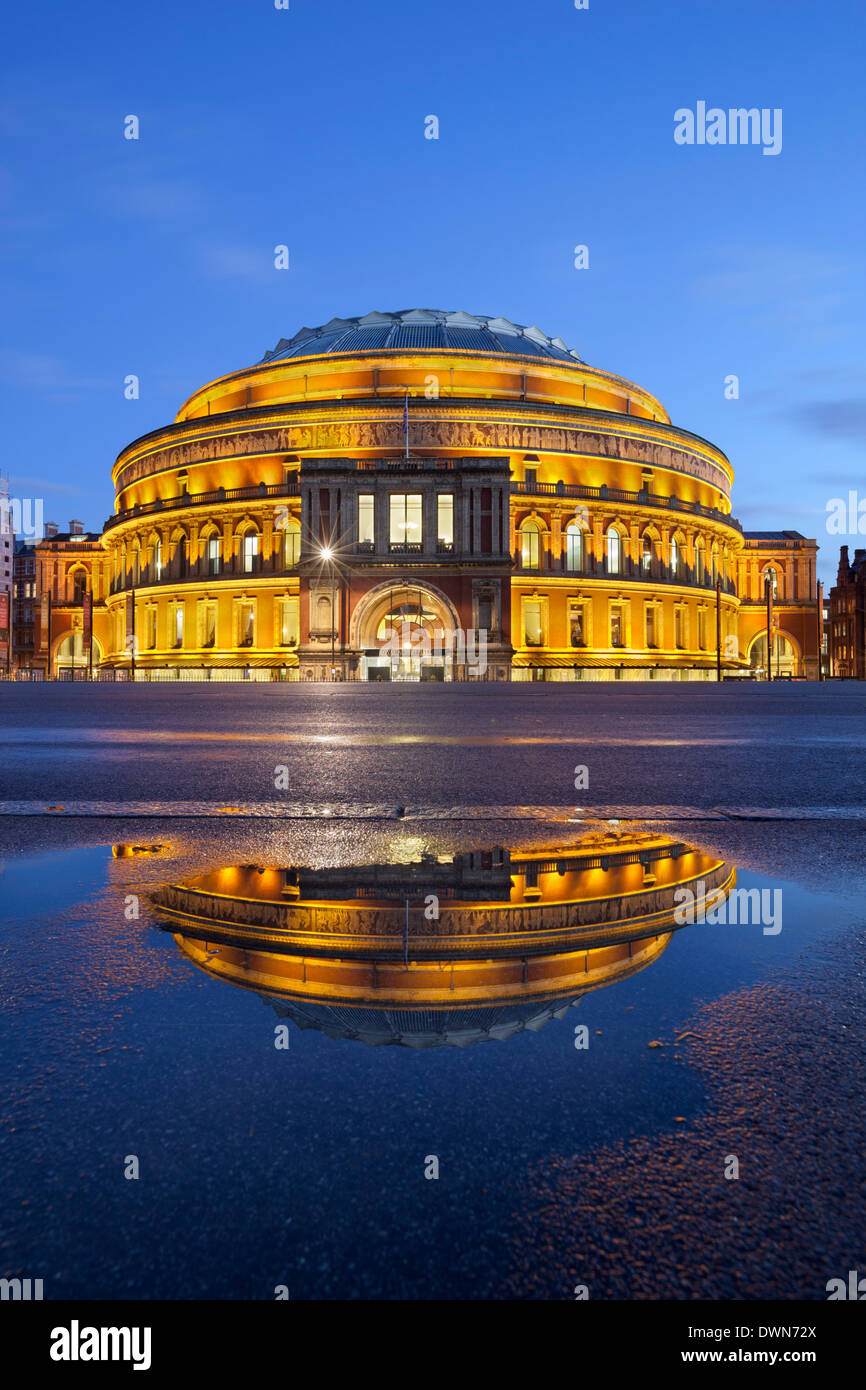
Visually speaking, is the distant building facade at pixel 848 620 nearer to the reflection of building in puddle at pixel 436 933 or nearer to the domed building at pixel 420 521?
the domed building at pixel 420 521

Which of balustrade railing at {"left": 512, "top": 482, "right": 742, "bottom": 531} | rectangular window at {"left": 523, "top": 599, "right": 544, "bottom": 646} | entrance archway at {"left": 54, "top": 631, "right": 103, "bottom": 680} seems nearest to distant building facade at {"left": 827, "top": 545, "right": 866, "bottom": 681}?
balustrade railing at {"left": 512, "top": 482, "right": 742, "bottom": 531}

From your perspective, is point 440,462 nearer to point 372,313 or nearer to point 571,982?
point 372,313

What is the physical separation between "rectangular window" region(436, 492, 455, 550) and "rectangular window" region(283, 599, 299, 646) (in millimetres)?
8863

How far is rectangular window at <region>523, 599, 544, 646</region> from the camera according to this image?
4869 centimetres

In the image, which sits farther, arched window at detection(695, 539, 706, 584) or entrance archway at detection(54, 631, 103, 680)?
entrance archway at detection(54, 631, 103, 680)

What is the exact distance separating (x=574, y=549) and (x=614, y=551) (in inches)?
120

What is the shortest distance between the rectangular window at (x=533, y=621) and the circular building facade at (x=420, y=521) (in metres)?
0.13

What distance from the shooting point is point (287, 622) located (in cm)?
4878

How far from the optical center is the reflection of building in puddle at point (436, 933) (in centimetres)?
148

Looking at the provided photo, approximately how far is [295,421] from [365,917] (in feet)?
163

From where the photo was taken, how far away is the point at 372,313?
58.7 m

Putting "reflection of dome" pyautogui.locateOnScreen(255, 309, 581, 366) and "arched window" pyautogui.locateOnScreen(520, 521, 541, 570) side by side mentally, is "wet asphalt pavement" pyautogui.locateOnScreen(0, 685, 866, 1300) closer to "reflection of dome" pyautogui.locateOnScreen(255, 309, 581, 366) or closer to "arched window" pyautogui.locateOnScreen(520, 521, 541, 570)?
"arched window" pyautogui.locateOnScreen(520, 521, 541, 570)

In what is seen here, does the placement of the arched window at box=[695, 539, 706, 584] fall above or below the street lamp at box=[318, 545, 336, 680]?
above

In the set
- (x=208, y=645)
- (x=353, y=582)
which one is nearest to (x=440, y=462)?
(x=353, y=582)
